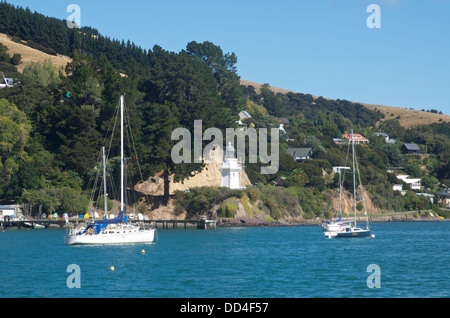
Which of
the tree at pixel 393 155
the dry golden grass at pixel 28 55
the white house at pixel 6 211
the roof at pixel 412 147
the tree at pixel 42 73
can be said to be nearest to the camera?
the white house at pixel 6 211

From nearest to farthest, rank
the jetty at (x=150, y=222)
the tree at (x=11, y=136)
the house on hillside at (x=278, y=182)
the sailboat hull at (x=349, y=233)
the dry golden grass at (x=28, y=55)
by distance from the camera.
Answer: the sailboat hull at (x=349, y=233), the jetty at (x=150, y=222), the tree at (x=11, y=136), the house on hillside at (x=278, y=182), the dry golden grass at (x=28, y=55)

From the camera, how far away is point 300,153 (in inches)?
5595

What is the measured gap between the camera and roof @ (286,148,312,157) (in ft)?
464

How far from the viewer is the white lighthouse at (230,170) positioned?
4109 inches

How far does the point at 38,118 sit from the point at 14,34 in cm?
8587

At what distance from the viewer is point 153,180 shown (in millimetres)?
103438

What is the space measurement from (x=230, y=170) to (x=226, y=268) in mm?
56198

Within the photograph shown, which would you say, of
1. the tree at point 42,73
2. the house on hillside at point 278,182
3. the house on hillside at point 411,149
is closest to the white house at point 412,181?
the house on hillside at point 411,149

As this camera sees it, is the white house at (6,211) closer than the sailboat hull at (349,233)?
No

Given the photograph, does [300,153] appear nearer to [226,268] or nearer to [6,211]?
[6,211]

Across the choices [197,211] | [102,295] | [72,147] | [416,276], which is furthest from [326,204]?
[102,295]

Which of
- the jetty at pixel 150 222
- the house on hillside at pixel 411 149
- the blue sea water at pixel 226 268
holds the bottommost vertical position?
the blue sea water at pixel 226 268

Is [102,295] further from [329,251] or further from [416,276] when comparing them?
[329,251]

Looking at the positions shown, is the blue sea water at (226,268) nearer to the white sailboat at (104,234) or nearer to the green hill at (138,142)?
the white sailboat at (104,234)
